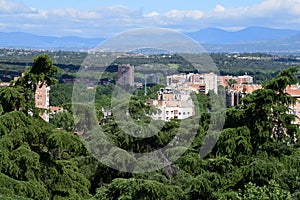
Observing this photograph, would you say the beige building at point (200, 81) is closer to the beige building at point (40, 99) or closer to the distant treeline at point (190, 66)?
the distant treeline at point (190, 66)

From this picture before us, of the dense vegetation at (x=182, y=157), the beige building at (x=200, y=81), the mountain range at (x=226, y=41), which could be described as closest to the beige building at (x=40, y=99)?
the dense vegetation at (x=182, y=157)

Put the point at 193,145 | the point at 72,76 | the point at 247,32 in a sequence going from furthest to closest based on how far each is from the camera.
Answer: the point at 247,32, the point at 72,76, the point at 193,145

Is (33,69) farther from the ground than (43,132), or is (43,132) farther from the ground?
(33,69)

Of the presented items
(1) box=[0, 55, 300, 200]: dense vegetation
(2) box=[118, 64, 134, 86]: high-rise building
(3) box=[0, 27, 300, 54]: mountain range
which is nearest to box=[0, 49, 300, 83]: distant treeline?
(2) box=[118, 64, 134, 86]: high-rise building

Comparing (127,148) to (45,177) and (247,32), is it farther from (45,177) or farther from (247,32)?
(247,32)

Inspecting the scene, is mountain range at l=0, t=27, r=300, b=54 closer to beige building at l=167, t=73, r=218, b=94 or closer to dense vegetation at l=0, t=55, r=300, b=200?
beige building at l=167, t=73, r=218, b=94

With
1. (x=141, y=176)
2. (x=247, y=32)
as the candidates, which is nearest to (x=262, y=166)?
(x=141, y=176)

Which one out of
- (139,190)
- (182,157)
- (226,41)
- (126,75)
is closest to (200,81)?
(126,75)
